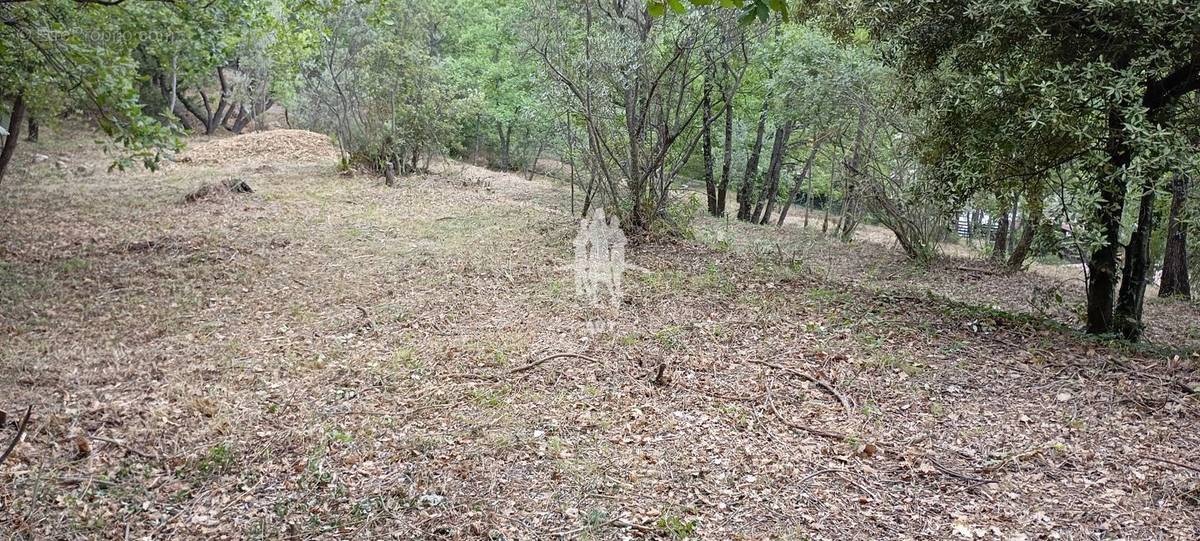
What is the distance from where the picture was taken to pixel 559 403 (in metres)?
4.48

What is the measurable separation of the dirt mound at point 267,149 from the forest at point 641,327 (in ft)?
23.8

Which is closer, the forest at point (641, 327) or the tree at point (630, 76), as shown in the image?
the forest at point (641, 327)

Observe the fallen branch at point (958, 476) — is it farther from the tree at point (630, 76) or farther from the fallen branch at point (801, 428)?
the tree at point (630, 76)

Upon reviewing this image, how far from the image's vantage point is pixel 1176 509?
3203 millimetres

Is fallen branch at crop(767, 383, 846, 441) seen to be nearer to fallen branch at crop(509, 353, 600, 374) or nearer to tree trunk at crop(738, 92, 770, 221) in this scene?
fallen branch at crop(509, 353, 600, 374)

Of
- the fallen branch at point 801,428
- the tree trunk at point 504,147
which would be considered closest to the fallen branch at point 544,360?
the fallen branch at point 801,428

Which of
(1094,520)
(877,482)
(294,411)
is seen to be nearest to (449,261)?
(294,411)

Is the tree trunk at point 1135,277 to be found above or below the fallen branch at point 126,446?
above


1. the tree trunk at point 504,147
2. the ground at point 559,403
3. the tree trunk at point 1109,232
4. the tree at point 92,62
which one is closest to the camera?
the ground at point 559,403

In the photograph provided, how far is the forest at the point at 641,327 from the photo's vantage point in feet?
11.1

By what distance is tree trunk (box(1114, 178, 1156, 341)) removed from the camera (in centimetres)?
498

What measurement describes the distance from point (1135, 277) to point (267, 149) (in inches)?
723

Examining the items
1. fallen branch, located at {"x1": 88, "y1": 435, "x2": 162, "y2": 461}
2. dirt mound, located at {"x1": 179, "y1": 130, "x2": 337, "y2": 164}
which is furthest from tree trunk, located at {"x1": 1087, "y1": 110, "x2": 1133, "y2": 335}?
dirt mound, located at {"x1": 179, "y1": 130, "x2": 337, "y2": 164}

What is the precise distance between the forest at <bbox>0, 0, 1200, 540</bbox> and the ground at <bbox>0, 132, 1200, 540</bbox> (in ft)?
0.09
